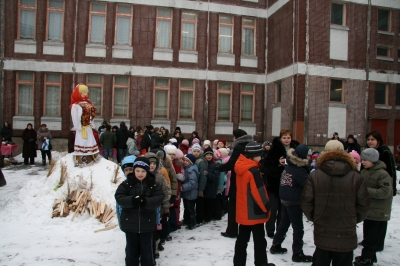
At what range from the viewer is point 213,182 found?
6.96 meters

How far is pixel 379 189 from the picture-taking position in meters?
4.68

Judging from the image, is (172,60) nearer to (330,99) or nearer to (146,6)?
(146,6)

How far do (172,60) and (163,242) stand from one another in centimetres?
1410

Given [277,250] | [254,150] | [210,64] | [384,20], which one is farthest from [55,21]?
[384,20]

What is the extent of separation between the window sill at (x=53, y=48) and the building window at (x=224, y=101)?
8511 mm

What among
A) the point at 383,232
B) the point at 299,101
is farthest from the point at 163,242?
the point at 299,101

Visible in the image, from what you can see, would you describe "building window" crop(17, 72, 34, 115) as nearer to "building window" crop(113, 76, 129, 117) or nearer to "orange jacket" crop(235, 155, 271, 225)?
"building window" crop(113, 76, 129, 117)

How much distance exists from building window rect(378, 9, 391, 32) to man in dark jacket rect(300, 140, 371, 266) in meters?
18.0

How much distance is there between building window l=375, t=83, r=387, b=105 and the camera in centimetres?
1852

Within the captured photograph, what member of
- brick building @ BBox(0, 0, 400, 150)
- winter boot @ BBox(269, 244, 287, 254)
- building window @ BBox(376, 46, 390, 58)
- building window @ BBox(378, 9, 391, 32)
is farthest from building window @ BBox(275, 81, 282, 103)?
winter boot @ BBox(269, 244, 287, 254)

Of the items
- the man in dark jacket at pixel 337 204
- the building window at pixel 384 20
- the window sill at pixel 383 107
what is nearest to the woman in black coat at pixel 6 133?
the man in dark jacket at pixel 337 204

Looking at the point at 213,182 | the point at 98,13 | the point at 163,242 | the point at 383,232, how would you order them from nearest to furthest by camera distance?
the point at 383,232, the point at 163,242, the point at 213,182, the point at 98,13

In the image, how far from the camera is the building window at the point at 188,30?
744 inches

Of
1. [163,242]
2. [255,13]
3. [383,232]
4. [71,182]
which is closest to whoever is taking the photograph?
[383,232]
